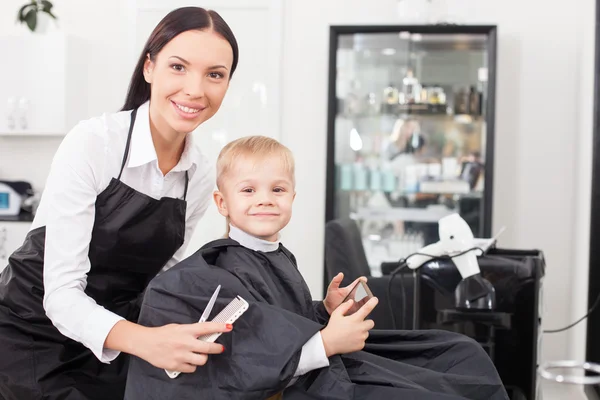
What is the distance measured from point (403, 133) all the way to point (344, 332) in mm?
3008

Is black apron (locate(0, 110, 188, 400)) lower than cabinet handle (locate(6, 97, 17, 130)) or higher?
lower

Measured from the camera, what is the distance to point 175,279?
1.50m

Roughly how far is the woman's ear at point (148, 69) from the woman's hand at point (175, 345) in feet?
2.04

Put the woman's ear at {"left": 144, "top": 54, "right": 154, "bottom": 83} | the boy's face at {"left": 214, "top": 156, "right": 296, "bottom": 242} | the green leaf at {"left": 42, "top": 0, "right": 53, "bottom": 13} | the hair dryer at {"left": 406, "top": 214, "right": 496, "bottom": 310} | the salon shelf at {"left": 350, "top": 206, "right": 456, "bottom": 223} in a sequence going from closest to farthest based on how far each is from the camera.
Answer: the boy's face at {"left": 214, "top": 156, "right": 296, "bottom": 242}, the woman's ear at {"left": 144, "top": 54, "right": 154, "bottom": 83}, the hair dryer at {"left": 406, "top": 214, "right": 496, "bottom": 310}, the salon shelf at {"left": 350, "top": 206, "right": 456, "bottom": 223}, the green leaf at {"left": 42, "top": 0, "right": 53, "bottom": 13}

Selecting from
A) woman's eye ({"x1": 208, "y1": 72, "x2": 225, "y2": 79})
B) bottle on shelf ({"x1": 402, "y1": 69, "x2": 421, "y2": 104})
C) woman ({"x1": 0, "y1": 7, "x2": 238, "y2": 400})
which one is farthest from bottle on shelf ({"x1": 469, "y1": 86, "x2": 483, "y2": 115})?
woman's eye ({"x1": 208, "y1": 72, "x2": 225, "y2": 79})

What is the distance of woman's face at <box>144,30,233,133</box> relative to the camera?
1.65 meters

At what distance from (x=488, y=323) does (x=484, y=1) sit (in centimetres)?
239

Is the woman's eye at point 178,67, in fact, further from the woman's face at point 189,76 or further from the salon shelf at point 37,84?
the salon shelf at point 37,84

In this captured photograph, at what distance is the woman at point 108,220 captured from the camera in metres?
1.59

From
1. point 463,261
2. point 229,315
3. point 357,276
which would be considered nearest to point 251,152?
point 229,315

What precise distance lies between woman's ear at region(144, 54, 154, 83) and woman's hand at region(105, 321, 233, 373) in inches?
24.4

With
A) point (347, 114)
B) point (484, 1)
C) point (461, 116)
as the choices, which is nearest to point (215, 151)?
point (347, 114)

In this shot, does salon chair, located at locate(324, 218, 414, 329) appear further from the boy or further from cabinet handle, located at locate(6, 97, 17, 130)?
cabinet handle, located at locate(6, 97, 17, 130)

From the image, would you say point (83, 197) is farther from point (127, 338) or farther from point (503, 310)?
point (503, 310)
